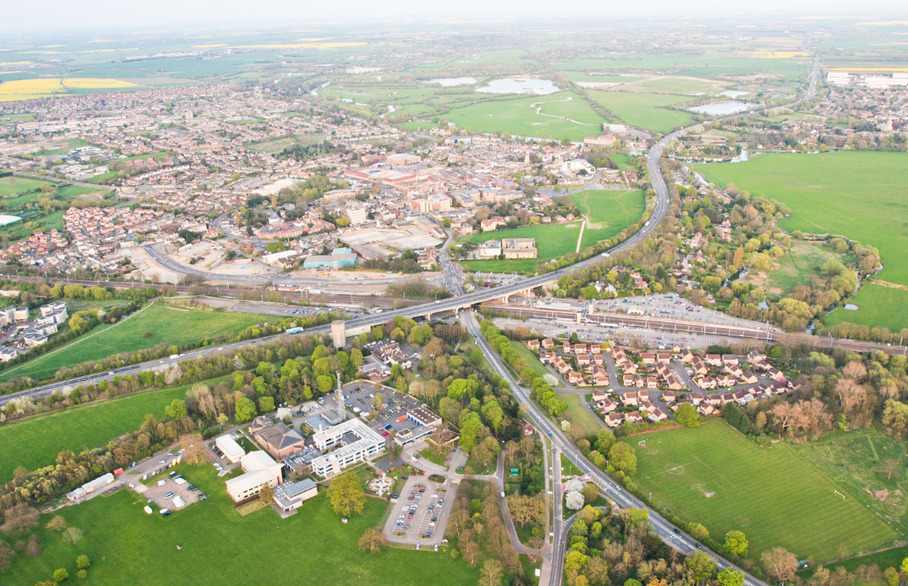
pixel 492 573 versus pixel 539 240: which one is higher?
pixel 539 240

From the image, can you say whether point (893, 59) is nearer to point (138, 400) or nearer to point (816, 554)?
point (816, 554)

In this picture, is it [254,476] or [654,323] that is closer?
[254,476]

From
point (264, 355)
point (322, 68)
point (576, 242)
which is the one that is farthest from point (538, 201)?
point (322, 68)

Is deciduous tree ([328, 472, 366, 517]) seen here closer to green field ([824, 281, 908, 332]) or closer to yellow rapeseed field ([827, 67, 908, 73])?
green field ([824, 281, 908, 332])

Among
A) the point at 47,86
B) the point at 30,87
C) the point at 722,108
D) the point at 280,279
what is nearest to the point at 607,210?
the point at 280,279

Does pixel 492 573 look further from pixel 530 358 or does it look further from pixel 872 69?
pixel 872 69

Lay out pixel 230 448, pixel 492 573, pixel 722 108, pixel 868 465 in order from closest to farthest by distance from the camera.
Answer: pixel 492 573
pixel 868 465
pixel 230 448
pixel 722 108
